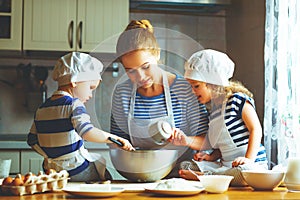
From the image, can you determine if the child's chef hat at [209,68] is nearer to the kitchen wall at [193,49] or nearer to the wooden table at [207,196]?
the wooden table at [207,196]

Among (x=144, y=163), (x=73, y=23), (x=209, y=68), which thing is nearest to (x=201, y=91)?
(x=209, y=68)

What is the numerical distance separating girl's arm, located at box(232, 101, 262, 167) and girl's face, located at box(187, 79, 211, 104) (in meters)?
0.15

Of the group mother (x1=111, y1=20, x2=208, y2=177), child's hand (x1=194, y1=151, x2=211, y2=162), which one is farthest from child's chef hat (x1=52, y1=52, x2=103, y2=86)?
child's hand (x1=194, y1=151, x2=211, y2=162)

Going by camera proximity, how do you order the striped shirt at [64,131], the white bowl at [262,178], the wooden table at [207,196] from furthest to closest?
the striped shirt at [64,131], the white bowl at [262,178], the wooden table at [207,196]

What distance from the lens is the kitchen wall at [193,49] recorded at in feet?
9.22

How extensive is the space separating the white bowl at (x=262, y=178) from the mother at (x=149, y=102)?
350mm

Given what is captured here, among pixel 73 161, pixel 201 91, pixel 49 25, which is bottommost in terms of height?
pixel 73 161

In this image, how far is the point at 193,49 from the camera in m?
3.27

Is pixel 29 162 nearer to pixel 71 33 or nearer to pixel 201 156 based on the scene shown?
pixel 71 33

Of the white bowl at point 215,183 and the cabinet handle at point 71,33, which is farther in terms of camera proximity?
the cabinet handle at point 71,33

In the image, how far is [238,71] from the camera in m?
3.04

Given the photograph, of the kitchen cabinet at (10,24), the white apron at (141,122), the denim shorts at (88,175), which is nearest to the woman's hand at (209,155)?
the white apron at (141,122)

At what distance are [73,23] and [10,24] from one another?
0.34 meters

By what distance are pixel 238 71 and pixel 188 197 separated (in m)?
1.86
